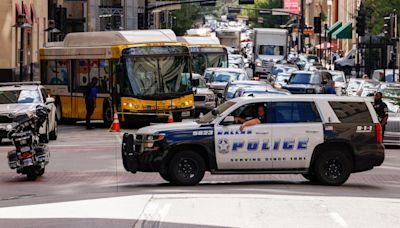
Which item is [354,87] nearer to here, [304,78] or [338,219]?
[304,78]

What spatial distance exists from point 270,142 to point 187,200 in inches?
136

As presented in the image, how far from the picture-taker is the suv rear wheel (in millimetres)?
20641

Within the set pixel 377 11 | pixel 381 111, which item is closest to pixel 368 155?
pixel 381 111

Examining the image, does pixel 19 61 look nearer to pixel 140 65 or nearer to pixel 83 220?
pixel 140 65

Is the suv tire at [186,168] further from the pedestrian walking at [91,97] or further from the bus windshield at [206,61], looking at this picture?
the bus windshield at [206,61]

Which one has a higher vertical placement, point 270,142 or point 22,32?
point 22,32

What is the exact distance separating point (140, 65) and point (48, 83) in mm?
6294

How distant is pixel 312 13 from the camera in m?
160

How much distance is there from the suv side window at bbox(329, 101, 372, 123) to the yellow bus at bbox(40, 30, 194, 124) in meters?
17.4

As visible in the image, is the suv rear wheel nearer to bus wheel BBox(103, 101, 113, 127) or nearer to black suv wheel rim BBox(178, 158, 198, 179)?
black suv wheel rim BBox(178, 158, 198, 179)

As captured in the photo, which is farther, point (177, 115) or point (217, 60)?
point (217, 60)

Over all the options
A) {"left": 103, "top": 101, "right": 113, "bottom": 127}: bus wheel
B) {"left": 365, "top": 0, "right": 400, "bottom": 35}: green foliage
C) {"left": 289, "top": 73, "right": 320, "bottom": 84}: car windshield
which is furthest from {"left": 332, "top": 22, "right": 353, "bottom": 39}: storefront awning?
{"left": 103, "top": 101, "right": 113, "bottom": 127}: bus wheel

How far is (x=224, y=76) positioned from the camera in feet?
174

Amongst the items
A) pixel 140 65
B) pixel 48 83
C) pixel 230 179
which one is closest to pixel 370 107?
pixel 230 179
